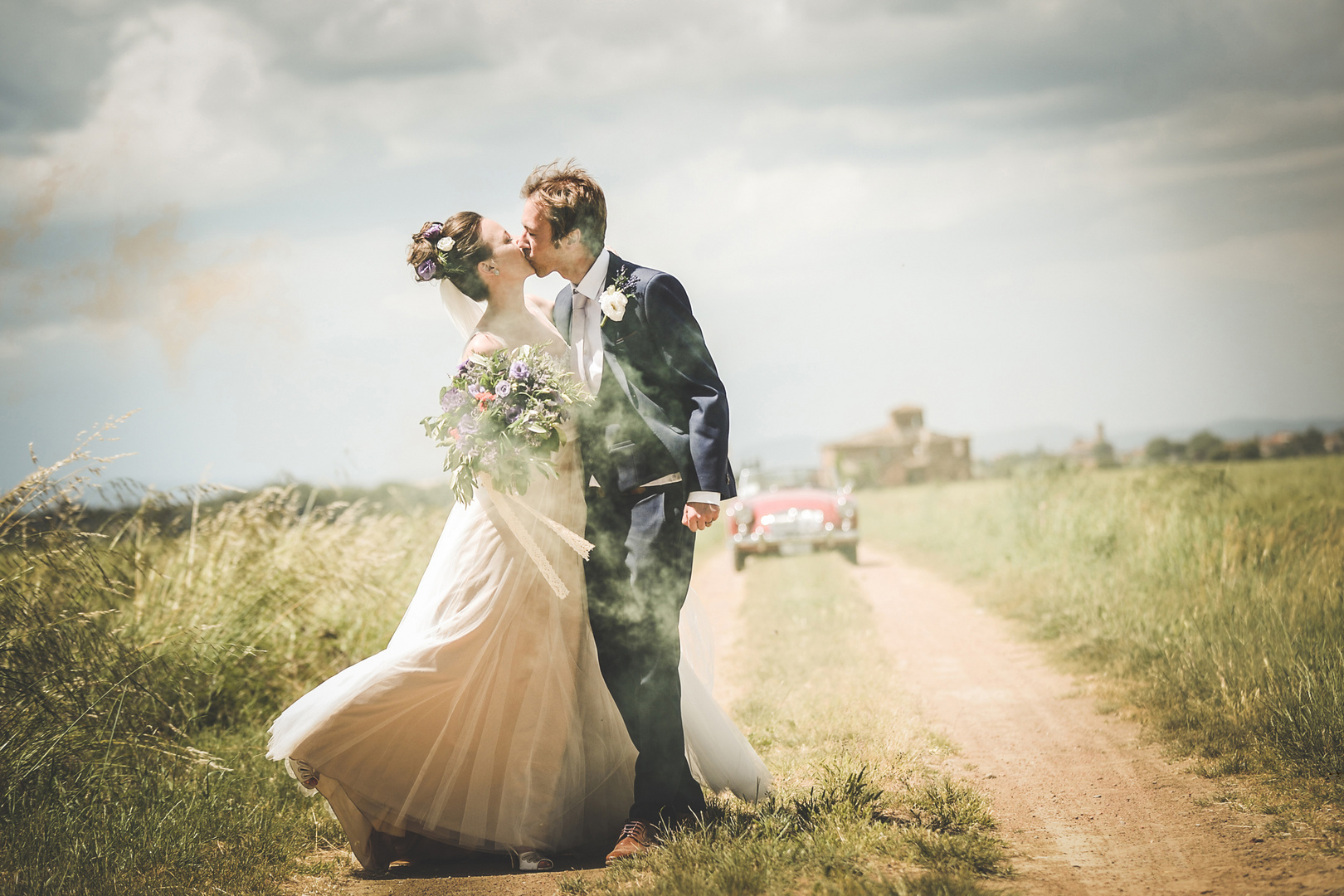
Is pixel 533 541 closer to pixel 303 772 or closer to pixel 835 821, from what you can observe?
pixel 303 772

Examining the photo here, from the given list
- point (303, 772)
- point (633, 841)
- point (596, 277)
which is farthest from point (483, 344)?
point (633, 841)

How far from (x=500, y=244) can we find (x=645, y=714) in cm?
178

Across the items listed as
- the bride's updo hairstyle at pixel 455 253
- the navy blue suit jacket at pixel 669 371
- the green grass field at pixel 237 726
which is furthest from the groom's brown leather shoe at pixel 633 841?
the bride's updo hairstyle at pixel 455 253

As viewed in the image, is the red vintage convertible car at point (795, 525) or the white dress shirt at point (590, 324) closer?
the white dress shirt at point (590, 324)

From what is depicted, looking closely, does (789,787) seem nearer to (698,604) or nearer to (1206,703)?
(698,604)

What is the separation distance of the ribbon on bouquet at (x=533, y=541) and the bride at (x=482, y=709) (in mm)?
16

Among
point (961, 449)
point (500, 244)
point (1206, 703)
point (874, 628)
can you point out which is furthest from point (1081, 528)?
point (961, 449)

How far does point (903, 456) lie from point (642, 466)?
7952 cm

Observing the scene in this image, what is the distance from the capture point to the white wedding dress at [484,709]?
3.03 meters

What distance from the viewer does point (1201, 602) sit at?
19.6 ft

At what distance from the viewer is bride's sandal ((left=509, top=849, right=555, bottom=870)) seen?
9.90 ft

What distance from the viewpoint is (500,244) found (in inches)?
129

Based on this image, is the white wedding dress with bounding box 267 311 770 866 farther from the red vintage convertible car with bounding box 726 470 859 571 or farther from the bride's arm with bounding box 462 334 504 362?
the red vintage convertible car with bounding box 726 470 859 571

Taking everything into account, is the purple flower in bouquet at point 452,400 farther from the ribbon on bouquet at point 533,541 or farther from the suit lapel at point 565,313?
the suit lapel at point 565,313
